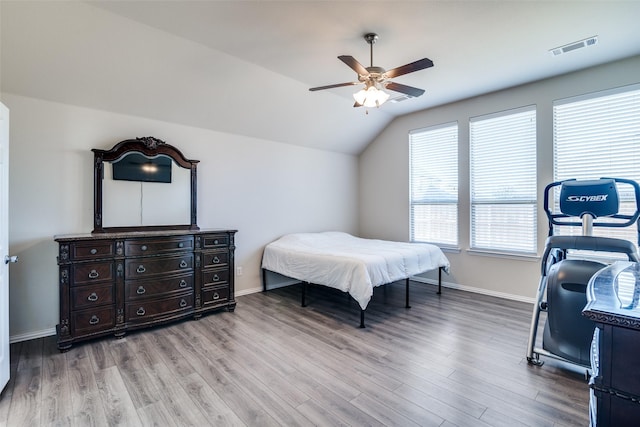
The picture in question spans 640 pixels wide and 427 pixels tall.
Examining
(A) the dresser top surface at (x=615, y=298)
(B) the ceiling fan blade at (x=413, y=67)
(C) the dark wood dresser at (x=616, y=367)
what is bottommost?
(C) the dark wood dresser at (x=616, y=367)

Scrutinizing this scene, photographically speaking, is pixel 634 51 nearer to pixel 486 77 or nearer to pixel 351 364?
pixel 486 77

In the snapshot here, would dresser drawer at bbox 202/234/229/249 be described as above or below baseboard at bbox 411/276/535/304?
above

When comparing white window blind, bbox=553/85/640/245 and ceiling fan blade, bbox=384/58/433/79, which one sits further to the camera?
white window blind, bbox=553/85/640/245

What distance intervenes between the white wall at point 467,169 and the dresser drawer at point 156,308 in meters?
3.65

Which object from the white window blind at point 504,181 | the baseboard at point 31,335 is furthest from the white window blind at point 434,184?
the baseboard at point 31,335

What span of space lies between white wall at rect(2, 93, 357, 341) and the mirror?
0.42 feet

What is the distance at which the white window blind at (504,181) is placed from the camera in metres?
4.04

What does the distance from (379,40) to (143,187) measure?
3.06 meters

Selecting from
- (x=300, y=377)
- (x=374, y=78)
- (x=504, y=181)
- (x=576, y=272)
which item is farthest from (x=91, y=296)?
(x=504, y=181)

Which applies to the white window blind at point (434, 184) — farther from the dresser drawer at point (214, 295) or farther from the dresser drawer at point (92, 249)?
the dresser drawer at point (92, 249)

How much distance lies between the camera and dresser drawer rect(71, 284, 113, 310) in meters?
2.71

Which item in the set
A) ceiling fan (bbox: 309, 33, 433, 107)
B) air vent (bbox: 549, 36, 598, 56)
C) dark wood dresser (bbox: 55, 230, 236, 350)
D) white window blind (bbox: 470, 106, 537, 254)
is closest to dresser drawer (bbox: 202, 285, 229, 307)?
dark wood dresser (bbox: 55, 230, 236, 350)

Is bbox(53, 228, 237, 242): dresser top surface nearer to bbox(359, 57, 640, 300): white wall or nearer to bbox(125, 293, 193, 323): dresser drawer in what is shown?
bbox(125, 293, 193, 323): dresser drawer

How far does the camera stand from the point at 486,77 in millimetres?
3818
